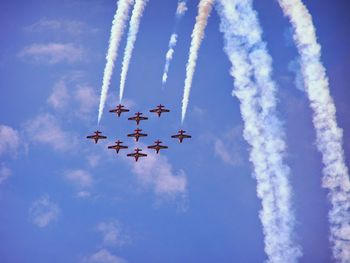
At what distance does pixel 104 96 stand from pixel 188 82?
30.8ft

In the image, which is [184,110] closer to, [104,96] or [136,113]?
[104,96]

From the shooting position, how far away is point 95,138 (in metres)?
96.2

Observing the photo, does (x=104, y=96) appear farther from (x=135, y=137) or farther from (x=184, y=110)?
(x=135, y=137)

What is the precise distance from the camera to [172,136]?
9306 centimetres

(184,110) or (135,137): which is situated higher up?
(135,137)

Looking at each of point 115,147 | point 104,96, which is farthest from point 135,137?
point 104,96

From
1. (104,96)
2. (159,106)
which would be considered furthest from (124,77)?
(159,106)

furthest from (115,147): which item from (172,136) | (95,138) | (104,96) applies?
(104,96)

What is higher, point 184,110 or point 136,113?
point 136,113

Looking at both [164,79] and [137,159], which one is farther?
[137,159]

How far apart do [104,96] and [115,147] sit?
21638mm

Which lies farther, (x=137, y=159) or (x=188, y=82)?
(x=137, y=159)

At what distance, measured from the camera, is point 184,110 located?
74312mm

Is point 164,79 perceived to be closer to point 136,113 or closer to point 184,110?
point 184,110
